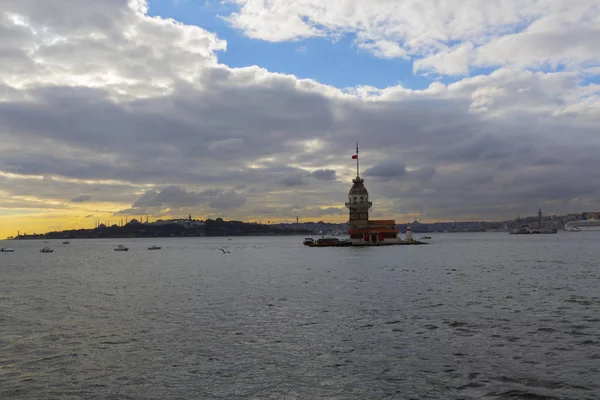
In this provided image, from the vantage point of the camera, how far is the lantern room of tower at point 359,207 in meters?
164

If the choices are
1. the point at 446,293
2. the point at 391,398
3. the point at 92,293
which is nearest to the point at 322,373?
the point at 391,398

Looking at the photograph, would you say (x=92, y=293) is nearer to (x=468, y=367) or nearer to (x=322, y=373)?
(x=322, y=373)

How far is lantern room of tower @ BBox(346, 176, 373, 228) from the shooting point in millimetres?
164500

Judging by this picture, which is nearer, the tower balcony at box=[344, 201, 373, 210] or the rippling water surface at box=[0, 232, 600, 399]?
the rippling water surface at box=[0, 232, 600, 399]

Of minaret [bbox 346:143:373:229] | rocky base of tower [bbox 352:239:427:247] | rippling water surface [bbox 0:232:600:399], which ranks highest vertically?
minaret [bbox 346:143:373:229]

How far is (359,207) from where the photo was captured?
16450 cm

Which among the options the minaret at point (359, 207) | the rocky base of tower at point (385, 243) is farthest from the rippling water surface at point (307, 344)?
the minaret at point (359, 207)

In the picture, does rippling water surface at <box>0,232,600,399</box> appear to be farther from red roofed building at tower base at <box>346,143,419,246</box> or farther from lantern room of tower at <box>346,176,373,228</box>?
lantern room of tower at <box>346,176,373,228</box>

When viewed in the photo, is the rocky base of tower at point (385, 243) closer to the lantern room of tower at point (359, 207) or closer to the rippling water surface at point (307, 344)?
the lantern room of tower at point (359, 207)

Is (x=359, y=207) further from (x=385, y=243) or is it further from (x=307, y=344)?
(x=307, y=344)

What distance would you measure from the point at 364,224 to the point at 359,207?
559cm

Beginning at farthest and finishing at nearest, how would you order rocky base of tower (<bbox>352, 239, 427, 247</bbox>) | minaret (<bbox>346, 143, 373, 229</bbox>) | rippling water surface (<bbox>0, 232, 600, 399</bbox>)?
minaret (<bbox>346, 143, 373, 229</bbox>) < rocky base of tower (<bbox>352, 239, 427, 247</bbox>) < rippling water surface (<bbox>0, 232, 600, 399</bbox>)

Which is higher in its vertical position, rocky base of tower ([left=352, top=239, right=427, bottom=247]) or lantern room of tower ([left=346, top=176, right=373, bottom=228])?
lantern room of tower ([left=346, top=176, right=373, bottom=228])

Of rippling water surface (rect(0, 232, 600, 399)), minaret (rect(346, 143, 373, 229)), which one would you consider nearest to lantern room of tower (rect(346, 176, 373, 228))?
minaret (rect(346, 143, 373, 229))
